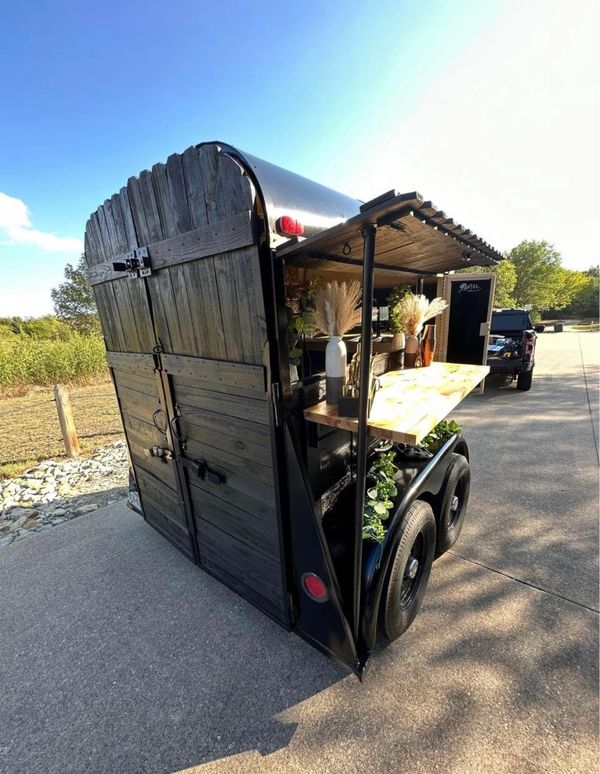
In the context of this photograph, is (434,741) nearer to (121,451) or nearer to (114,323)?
(114,323)

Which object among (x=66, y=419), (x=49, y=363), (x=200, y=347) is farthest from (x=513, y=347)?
(x=49, y=363)

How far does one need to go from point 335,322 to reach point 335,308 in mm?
71

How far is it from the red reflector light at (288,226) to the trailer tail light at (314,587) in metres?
1.70

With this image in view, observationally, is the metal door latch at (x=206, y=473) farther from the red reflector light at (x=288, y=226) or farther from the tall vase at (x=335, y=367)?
the red reflector light at (x=288, y=226)

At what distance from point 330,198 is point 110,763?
308 cm

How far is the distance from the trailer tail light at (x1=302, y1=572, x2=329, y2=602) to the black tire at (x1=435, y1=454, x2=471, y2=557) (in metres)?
1.16

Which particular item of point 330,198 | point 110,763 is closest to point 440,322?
point 330,198

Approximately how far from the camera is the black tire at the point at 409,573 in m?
1.75

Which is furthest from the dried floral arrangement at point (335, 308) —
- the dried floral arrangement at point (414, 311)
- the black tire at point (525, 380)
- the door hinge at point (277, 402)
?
the black tire at point (525, 380)

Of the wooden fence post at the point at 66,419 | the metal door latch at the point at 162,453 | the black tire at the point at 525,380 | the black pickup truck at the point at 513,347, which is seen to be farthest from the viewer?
the black tire at the point at 525,380

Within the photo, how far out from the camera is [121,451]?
4906mm

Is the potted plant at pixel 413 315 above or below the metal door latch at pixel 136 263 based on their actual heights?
below

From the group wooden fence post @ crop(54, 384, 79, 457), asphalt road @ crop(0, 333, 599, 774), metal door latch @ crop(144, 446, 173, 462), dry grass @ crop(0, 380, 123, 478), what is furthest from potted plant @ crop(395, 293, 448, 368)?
dry grass @ crop(0, 380, 123, 478)

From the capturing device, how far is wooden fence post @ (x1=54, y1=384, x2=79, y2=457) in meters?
4.43
